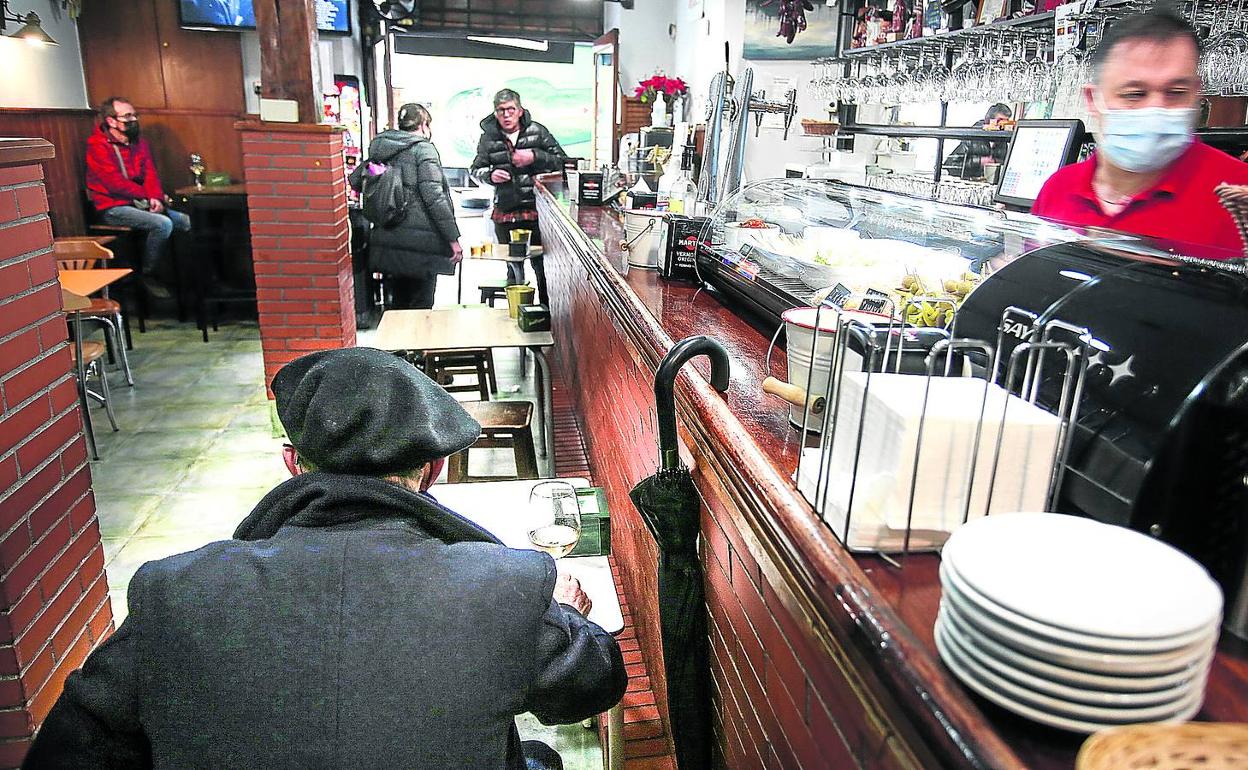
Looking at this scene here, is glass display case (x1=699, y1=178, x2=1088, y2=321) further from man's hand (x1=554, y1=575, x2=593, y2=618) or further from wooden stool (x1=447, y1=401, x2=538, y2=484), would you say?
wooden stool (x1=447, y1=401, x2=538, y2=484)

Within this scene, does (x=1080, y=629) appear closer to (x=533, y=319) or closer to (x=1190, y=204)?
(x=1190, y=204)

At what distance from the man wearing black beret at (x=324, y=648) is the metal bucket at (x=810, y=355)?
52cm

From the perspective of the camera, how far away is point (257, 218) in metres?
5.36

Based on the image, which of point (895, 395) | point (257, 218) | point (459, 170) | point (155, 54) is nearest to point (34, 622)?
point (895, 395)

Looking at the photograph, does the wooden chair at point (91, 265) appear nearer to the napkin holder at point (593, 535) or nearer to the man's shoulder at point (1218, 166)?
the napkin holder at point (593, 535)

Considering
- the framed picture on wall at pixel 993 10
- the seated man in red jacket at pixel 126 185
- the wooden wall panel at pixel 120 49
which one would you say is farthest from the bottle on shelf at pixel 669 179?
the wooden wall panel at pixel 120 49

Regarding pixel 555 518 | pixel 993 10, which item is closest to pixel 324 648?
pixel 555 518

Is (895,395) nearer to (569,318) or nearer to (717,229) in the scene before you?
(717,229)

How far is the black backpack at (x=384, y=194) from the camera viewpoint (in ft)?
21.2

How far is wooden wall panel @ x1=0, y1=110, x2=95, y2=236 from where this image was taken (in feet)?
23.9

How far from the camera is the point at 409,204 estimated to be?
260 inches

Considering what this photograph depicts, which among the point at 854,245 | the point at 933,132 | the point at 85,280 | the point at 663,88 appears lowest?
the point at 85,280

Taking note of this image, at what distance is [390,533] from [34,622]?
172cm

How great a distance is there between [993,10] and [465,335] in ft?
10.9
